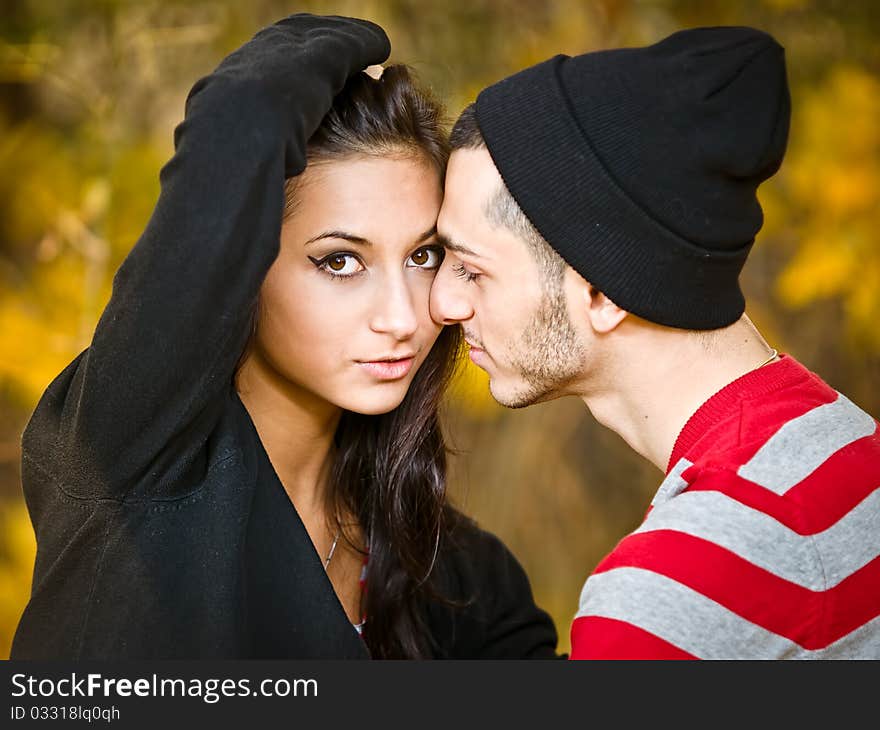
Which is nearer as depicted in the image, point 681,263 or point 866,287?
point 681,263

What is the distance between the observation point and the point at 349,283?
1458 millimetres

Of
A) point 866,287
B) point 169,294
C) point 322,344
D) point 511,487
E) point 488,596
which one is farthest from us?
point 511,487

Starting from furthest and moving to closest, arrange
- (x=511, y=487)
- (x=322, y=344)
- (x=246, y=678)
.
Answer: (x=511, y=487) < (x=322, y=344) < (x=246, y=678)

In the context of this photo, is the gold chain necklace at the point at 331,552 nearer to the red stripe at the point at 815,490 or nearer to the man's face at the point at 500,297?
the man's face at the point at 500,297

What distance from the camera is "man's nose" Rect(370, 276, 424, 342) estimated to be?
4.79ft

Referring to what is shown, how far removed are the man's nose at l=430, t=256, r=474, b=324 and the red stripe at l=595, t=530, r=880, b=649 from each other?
1.51 feet

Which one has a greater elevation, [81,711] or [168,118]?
[168,118]

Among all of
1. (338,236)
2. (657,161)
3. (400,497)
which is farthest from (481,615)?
(657,161)

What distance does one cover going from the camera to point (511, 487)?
275 centimetres

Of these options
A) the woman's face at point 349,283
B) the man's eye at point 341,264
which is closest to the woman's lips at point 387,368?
the woman's face at point 349,283

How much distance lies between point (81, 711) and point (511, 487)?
63.3 inches

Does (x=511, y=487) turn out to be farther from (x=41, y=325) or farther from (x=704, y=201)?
(x=704, y=201)

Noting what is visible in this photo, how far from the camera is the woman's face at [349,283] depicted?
145cm

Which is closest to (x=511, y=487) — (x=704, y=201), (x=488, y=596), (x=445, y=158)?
(x=488, y=596)
